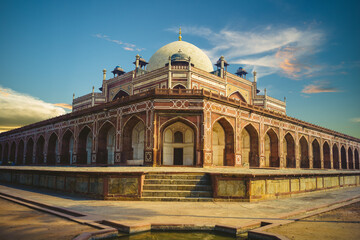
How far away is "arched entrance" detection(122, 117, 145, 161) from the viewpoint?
73.0 feet

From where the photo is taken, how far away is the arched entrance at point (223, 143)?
2214 cm

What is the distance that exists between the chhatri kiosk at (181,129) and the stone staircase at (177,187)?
0.76m

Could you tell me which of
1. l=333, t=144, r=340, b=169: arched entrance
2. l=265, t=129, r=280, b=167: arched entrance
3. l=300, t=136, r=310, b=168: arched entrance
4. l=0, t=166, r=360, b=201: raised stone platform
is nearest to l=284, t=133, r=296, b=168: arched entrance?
l=300, t=136, r=310, b=168: arched entrance

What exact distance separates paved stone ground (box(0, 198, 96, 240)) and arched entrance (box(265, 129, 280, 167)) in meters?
24.0

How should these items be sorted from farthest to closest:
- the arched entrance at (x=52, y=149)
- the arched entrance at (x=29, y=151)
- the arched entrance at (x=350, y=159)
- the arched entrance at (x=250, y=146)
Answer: the arched entrance at (x=350, y=159) → the arched entrance at (x=29, y=151) → the arched entrance at (x=52, y=149) → the arched entrance at (x=250, y=146)

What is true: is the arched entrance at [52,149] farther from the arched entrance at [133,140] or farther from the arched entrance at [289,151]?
the arched entrance at [289,151]

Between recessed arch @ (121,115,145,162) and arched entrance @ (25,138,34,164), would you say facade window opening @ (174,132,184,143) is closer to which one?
recessed arch @ (121,115,145,162)

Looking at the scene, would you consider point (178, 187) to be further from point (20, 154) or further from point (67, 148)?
point (20, 154)

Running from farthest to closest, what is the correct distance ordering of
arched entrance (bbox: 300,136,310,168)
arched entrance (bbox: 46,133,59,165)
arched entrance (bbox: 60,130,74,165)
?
arched entrance (bbox: 46,133,59,165), arched entrance (bbox: 300,136,310,168), arched entrance (bbox: 60,130,74,165)

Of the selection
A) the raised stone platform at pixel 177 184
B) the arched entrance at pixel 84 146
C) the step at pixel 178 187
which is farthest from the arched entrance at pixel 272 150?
the step at pixel 178 187

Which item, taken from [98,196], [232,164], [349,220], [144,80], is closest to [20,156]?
[144,80]

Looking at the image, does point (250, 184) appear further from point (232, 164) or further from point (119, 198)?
point (232, 164)

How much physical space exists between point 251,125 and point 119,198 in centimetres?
1811

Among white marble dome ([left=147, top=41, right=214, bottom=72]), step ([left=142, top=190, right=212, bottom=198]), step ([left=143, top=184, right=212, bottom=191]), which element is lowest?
step ([left=142, top=190, right=212, bottom=198])
